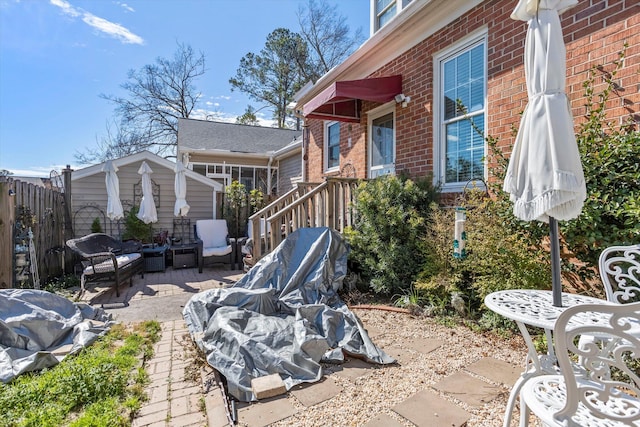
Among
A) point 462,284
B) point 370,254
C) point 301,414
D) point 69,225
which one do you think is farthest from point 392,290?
point 69,225

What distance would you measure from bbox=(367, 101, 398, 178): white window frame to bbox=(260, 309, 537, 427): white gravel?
10.2 ft

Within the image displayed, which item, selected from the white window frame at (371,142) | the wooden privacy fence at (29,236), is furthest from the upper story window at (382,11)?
the wooden privacy fence at (29,236)

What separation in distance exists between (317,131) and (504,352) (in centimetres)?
723

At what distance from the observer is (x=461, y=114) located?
4.68 metres

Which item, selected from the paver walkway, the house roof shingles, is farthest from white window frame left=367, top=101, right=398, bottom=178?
the house roof shingles

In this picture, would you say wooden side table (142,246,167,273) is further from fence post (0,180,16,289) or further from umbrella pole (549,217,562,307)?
umbrella pole (549,217,562,307)

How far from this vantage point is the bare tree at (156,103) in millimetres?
20188

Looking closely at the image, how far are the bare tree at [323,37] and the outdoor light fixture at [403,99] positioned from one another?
14.6 metres

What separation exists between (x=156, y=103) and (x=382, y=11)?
18.5 m

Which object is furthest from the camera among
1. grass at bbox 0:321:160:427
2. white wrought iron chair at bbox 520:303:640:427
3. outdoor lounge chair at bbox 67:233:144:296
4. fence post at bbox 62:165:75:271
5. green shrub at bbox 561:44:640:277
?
fence post at bbox 62:165:75:271

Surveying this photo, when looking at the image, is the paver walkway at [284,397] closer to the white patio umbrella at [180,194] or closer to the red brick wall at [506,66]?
the red brick wall at [506,66]

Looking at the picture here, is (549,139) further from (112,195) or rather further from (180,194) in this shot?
(112,195)

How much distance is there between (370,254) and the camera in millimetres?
4641

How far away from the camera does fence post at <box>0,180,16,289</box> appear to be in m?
4.72
